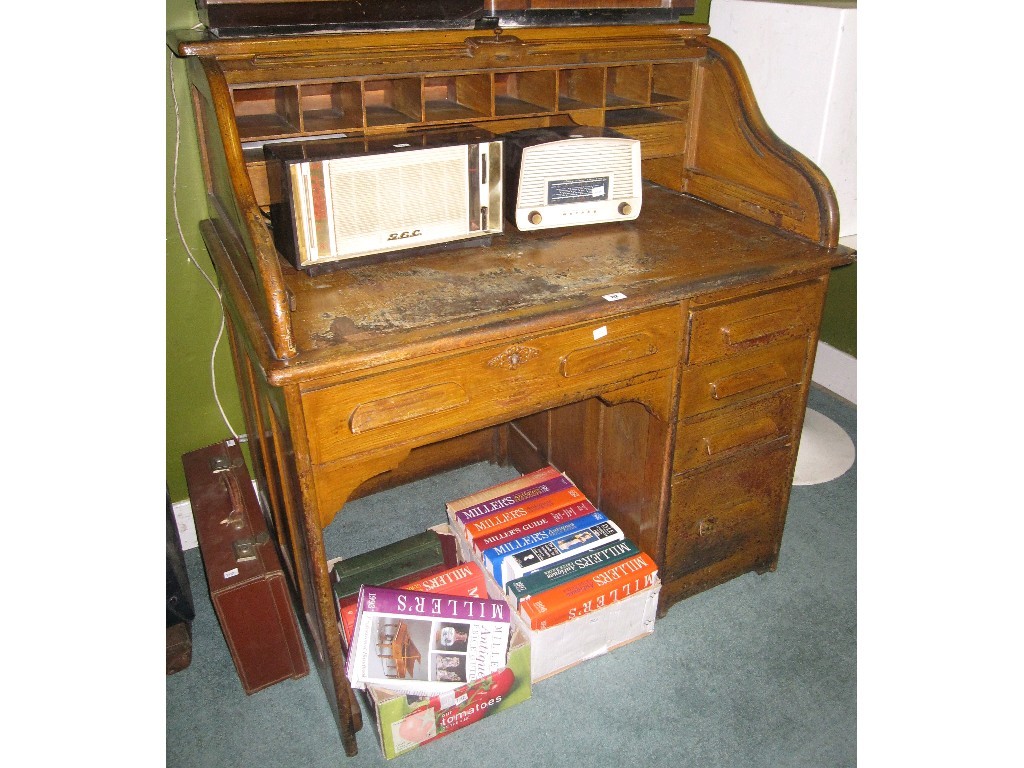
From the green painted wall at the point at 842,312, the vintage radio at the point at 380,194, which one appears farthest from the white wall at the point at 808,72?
the vintage radio at the point at 380,194

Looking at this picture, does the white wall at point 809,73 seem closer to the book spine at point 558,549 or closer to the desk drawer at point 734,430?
the desk drawer at point 734,430

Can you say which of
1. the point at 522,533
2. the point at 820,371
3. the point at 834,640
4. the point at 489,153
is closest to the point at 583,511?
the point at 522,533

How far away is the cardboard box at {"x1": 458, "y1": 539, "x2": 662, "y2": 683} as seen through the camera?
5.31ft

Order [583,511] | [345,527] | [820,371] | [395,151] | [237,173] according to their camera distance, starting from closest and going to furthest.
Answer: [237,173]
[395,151]
[583,511]
[345,527]
[820,371]

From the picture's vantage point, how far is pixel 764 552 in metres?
1.95

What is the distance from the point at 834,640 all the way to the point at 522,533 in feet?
2.65

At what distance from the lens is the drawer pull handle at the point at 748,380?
158cm

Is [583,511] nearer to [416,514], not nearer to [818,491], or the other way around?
[416,514]

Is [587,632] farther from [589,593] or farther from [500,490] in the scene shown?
[500,490]

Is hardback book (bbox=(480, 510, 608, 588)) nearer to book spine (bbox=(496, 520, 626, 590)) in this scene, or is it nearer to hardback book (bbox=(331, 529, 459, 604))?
book spine (bbox=(496, 520, 626, 590))

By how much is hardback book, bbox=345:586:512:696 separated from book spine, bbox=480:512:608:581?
0.17 m

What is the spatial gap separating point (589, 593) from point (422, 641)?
383 mm

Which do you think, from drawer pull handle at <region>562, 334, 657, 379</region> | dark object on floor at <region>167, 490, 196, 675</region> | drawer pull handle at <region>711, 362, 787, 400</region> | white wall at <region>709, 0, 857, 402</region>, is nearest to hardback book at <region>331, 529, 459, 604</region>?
dark object on floor at <region>167, 490, 196, 675</region>

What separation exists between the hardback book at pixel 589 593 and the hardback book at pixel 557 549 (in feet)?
0.24
